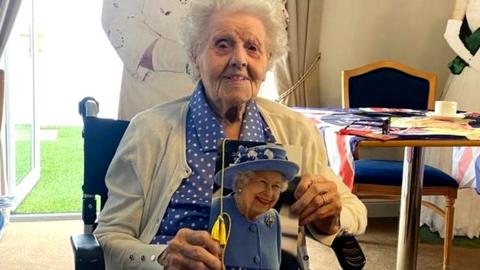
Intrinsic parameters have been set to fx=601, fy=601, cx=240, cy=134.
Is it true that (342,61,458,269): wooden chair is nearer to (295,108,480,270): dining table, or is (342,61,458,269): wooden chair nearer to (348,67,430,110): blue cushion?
(348,67,430,110): blue cushion

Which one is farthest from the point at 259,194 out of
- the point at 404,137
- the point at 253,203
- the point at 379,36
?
the point at 379,36

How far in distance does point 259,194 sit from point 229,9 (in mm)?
486

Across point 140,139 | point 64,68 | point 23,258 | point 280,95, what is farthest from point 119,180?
point 64,68

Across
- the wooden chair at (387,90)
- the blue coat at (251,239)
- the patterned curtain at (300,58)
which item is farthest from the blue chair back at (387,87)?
the blue coat at (251,239)

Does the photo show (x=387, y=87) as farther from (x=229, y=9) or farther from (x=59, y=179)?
(x=59, y=179)

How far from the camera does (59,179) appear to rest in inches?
184

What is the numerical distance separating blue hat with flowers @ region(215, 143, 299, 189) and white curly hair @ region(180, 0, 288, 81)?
404 mm

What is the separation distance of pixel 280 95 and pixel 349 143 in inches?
56.5

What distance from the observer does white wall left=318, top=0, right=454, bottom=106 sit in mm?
3305

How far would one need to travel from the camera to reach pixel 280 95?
3176 mm

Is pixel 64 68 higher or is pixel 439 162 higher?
pixel 64 68

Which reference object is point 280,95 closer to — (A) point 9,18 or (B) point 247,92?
(A) point 9,18

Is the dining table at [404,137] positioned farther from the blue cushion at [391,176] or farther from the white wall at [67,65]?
the white wall at [67,65]

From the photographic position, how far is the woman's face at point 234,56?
4.46 ft
